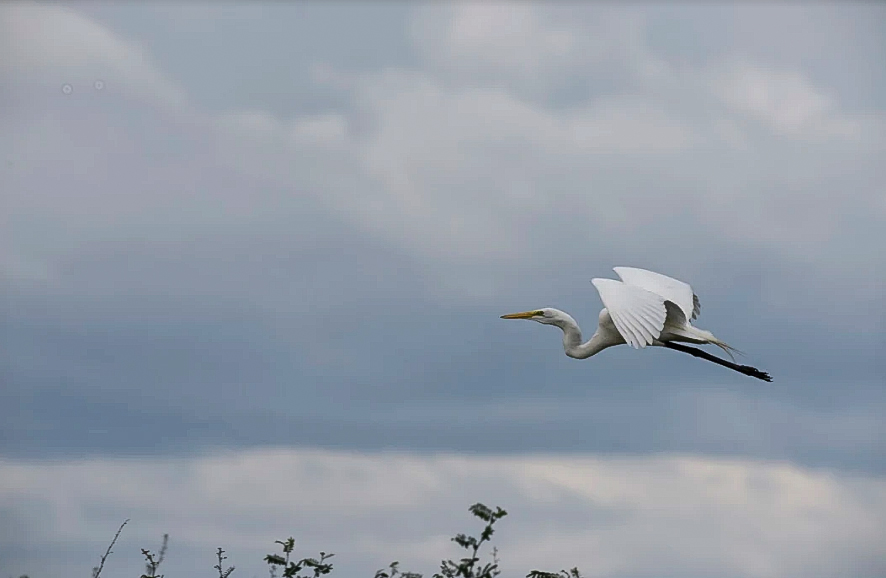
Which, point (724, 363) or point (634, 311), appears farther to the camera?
point (724, 363)

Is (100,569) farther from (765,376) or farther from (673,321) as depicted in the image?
(765,376)

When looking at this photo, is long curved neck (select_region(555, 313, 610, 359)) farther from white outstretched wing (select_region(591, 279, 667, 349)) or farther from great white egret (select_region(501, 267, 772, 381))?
white outstretched wing (select_region(591, 279, 667, 349))

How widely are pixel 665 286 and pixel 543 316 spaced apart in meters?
2.66

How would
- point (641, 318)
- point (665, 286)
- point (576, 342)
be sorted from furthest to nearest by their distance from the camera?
point (576, 342) < point (665, 286) < point (641, 318)

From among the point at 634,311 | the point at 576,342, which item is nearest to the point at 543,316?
the point at 576,342

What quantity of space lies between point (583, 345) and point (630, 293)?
12.2ft

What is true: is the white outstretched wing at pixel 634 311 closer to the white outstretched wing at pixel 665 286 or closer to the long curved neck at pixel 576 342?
the white outstretched wing at pixel 665 286

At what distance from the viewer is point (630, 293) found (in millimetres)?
17156

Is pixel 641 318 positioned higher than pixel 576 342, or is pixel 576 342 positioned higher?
pixel 576 342

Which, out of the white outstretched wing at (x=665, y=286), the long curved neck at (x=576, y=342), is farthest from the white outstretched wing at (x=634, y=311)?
the long curved neck at (x=576, y=342)

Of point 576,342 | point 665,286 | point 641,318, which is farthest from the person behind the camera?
point 576,342

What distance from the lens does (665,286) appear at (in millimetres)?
19562

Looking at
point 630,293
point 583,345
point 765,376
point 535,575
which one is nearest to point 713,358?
point 765,376

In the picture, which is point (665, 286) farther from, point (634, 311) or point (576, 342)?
point (634, 311)
